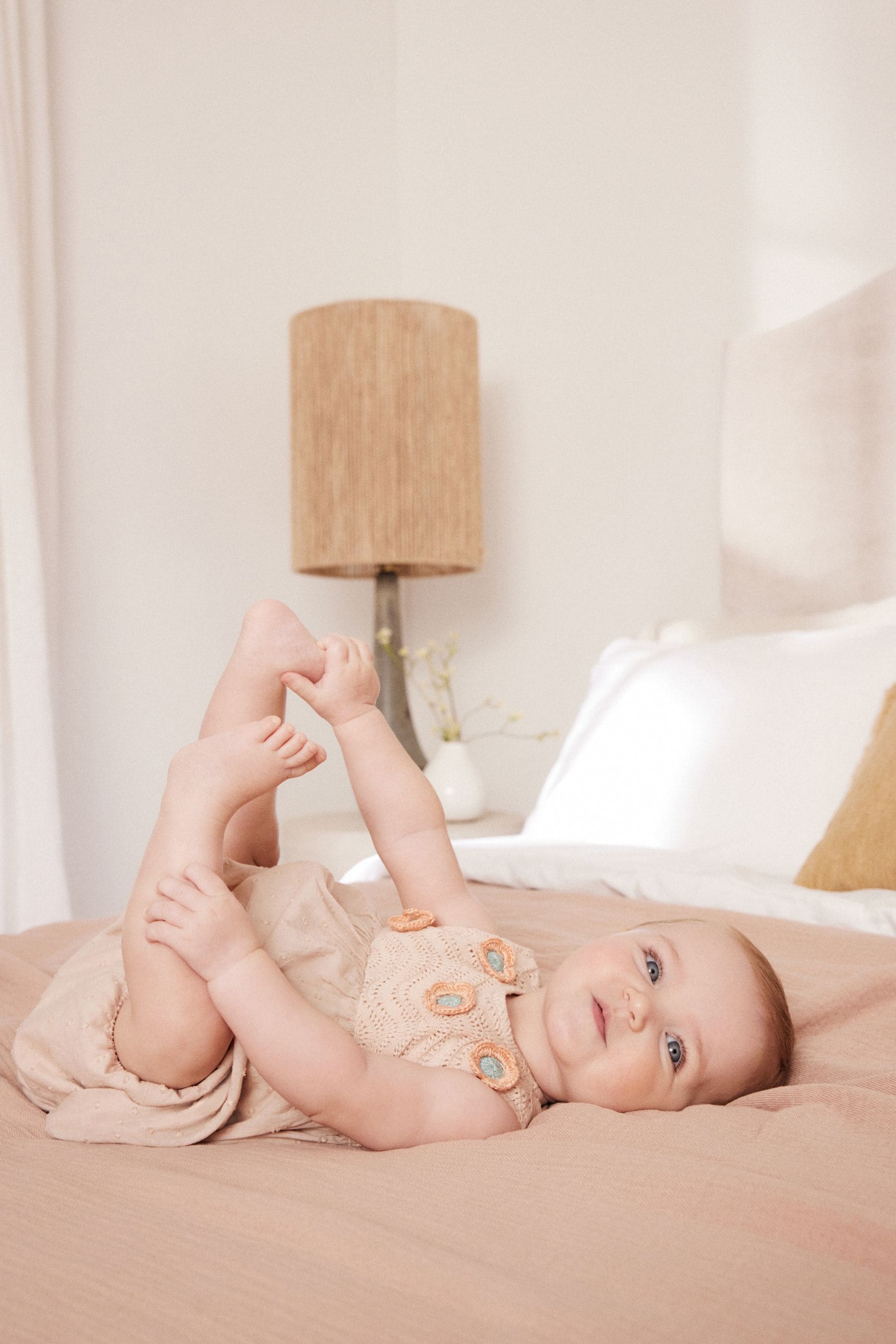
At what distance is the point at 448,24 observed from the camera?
334 cm

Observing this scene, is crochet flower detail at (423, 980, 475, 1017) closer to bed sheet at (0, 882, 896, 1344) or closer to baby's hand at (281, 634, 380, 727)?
bed sheet at (0, 882, 896, 1344)

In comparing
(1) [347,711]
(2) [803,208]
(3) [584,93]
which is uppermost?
(3) [584,93]

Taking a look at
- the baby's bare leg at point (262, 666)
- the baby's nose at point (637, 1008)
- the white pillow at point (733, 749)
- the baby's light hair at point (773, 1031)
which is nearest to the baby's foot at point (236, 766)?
the baby's bare leg at point (262, 666)

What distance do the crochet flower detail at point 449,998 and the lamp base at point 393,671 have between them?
6.02 feet

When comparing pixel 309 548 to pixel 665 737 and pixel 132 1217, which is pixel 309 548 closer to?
pixel 665 737

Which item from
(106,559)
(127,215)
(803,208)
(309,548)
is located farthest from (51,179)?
(803,208)

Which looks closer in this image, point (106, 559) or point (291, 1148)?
point (291, 1148)

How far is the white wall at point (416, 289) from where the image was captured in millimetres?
2744

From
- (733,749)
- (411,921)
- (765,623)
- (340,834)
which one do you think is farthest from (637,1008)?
(340,834)

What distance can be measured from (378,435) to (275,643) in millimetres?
1642

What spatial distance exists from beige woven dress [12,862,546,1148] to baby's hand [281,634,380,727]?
161 millimetres

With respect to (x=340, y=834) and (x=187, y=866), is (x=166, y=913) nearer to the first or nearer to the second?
(x=187, y=866)

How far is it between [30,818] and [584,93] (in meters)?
2.31

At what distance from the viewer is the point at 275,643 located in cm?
113
